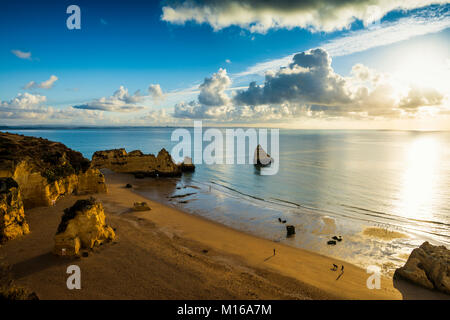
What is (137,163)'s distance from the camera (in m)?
53.4

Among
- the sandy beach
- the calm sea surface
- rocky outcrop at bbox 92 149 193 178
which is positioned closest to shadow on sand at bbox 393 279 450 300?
the sandy beach

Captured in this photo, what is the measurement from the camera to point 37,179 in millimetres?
23234

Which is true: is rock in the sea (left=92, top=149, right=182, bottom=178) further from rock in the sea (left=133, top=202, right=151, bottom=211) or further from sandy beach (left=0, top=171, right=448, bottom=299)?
sandy beach (left=0, top=171, right=448, bottom=299)

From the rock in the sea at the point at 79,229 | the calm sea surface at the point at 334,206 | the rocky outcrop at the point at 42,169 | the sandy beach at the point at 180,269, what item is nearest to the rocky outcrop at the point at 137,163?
the calm sea surface at the point at 334,206

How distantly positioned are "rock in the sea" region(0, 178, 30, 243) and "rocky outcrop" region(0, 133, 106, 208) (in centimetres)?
541

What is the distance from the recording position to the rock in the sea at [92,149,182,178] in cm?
5322

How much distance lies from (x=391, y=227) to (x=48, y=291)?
3281 cm

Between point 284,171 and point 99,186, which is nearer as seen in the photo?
point 99,186

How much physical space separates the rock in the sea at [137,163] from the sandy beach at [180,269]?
30.3 metres

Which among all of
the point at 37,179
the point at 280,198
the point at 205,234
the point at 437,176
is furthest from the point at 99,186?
the point at 437,176

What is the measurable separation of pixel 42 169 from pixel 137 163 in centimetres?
2987

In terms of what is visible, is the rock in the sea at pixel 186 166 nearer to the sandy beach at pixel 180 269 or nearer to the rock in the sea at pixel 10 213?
the sandy beach at pixel 180 269
